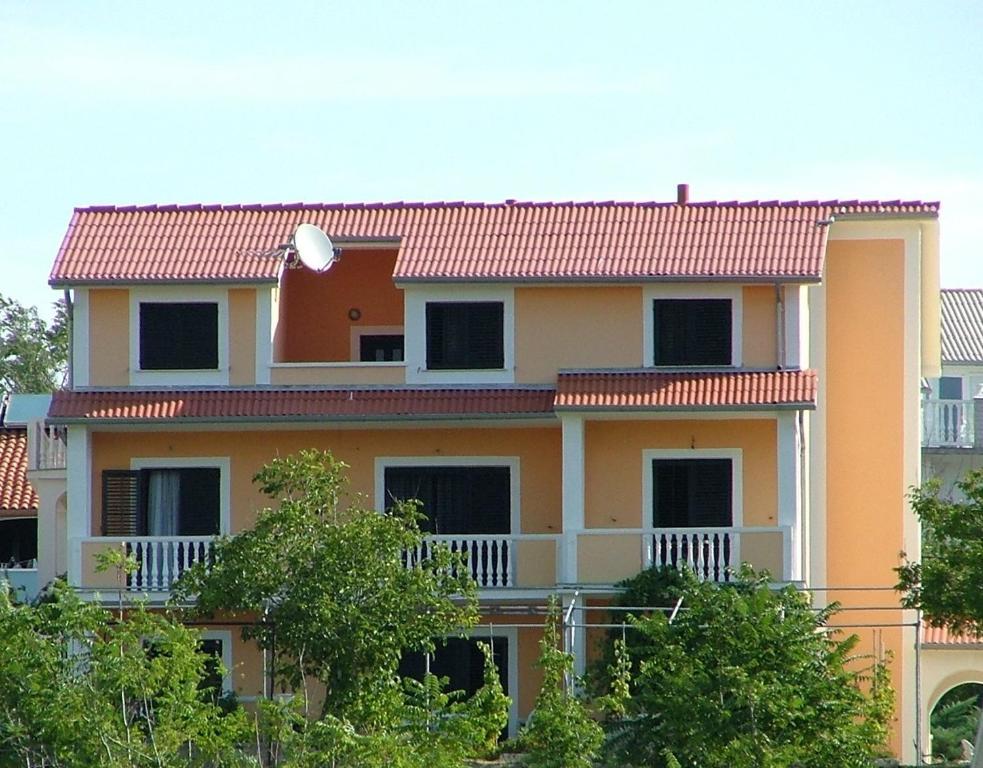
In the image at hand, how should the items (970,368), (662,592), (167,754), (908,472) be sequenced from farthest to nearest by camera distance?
(970,368)
(908,472)
(662,592)
(167,754)

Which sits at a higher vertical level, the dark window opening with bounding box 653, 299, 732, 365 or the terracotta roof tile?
the terracotta roof tile

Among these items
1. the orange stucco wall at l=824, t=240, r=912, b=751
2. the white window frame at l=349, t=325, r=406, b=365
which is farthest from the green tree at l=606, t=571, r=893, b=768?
the white window frame at l=349, t=325, r=406, b=365

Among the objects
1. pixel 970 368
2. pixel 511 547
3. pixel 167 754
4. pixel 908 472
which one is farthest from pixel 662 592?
pixel 970 368

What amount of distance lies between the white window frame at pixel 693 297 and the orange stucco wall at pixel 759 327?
72 mm

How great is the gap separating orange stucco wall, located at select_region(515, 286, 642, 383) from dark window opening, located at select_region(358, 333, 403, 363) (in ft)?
11.0

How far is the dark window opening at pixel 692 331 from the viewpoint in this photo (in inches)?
1469

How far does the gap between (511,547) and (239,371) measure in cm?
516

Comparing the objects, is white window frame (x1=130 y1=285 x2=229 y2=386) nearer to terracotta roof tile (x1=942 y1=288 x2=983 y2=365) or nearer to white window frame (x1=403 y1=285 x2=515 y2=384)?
white window frame (x1=403 y1=285 x2=515 y2=384)

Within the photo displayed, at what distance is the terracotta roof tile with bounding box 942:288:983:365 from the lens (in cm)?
7588

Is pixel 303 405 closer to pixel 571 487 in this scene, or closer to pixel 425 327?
pixel 425 327

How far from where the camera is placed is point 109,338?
3809 centimetres

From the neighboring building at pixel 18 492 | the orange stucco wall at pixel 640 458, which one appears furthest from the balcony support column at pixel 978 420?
the neighboring building at pixel 18 492

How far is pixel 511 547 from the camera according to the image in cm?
3706

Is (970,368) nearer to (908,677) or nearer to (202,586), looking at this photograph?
(908,677)
